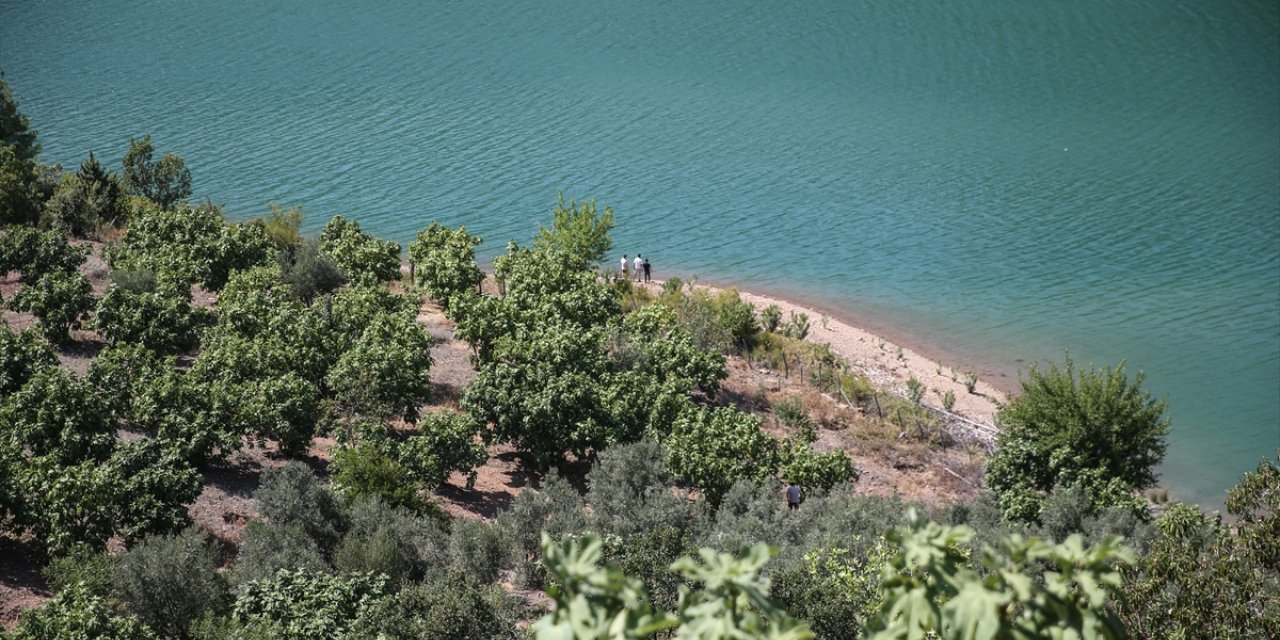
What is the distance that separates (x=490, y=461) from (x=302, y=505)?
22.3 feet

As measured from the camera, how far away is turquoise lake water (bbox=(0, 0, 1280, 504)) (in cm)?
4384

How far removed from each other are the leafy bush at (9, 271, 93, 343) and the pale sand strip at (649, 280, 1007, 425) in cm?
2083

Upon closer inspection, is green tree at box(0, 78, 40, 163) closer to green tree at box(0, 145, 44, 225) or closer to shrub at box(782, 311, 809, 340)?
green tree at box(0, 145, 44, 225)

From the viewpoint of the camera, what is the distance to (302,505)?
2094cm

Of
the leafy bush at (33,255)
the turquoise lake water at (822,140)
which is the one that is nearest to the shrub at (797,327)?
the turquoise lake water at (822,140)

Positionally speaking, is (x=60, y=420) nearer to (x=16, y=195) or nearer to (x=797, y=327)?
(x=16, y=195)

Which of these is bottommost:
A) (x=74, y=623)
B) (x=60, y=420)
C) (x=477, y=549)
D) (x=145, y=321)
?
(x=74, y=623)

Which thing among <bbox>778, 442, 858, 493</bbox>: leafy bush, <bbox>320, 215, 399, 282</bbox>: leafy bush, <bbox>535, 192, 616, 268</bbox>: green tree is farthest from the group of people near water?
<bbox>778, 442, 858, 493</bbox>: leafy bush

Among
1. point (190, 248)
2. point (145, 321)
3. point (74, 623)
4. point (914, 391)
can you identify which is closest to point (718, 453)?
point (914, 391)

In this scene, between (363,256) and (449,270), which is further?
(363,256)

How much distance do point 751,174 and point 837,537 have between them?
37454 millimetres

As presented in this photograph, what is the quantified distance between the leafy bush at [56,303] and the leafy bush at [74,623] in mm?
14188

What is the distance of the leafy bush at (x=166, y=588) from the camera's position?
1723 cm

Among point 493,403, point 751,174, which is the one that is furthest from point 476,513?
point 751,174
